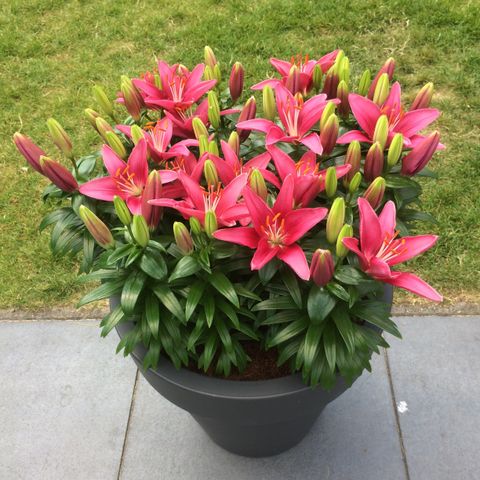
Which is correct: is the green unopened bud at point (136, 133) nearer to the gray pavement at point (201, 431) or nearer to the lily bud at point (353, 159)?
the lily bud at point (353, 159)

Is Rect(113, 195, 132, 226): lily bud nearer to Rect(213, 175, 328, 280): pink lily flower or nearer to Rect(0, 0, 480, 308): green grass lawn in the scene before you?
Rect(213, 175, 328, 280): pink lily flower

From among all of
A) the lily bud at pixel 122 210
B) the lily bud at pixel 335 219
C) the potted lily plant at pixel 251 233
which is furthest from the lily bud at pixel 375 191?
the lily bud at pixel 122 210

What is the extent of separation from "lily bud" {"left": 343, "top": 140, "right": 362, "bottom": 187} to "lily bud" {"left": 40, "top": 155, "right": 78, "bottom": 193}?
2.20ft

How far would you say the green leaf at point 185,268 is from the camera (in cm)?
124

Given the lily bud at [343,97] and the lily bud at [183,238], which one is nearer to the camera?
the lily bud at [183,238]

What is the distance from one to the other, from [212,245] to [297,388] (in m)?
0.43

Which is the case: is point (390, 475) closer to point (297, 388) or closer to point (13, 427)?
point (297, 388)

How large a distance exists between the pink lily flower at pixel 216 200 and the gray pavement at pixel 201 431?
112 centimetres

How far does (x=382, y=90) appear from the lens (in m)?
1.43

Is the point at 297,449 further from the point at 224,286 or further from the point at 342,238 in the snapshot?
the point at 342,238

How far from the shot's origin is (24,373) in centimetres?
231

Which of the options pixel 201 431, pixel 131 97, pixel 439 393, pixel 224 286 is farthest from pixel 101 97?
pixel 439 393

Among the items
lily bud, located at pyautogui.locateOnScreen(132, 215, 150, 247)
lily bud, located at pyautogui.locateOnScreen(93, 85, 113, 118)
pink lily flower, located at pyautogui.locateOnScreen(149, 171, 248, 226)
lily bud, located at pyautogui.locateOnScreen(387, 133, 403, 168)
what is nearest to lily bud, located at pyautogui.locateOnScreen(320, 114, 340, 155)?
lily bud, located at pyautogui.locateOnScreen(387, 133, 403, 168)

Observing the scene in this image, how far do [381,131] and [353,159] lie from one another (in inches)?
3.6
